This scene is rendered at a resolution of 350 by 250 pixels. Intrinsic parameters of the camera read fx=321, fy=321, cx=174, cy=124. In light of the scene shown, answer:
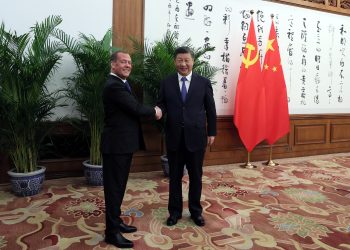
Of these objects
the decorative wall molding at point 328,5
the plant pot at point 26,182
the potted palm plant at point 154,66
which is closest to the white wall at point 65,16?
the potted palm plant at point 154,66

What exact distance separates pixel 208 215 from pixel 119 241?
82 centimetres

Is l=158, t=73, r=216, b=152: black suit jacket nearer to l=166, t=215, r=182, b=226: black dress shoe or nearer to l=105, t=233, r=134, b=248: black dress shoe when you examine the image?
l=166, t=215, r=182, b=226: black dress shoe

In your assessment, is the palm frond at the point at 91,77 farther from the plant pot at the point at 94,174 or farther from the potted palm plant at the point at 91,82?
the plant pot at the point at 94,174

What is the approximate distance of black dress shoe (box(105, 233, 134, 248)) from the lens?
6.44ft

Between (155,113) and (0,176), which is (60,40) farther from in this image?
(155,113)

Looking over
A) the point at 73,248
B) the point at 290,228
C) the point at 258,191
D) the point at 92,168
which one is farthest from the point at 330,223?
the point at 92,168

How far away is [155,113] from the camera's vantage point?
1.98 m

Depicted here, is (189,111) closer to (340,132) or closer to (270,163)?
(270,163)

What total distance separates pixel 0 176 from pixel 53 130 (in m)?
0.68

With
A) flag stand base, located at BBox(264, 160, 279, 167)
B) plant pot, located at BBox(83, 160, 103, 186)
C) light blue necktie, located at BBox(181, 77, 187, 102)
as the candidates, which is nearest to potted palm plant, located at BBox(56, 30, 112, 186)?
plant pot, located at BBox(83, 160, 103, 186)

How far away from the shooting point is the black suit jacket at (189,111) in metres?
2.21

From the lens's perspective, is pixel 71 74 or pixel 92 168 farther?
pixel 71 74

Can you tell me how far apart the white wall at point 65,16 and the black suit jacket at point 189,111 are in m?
1.57

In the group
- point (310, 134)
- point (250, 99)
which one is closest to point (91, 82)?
point (250, 99)
